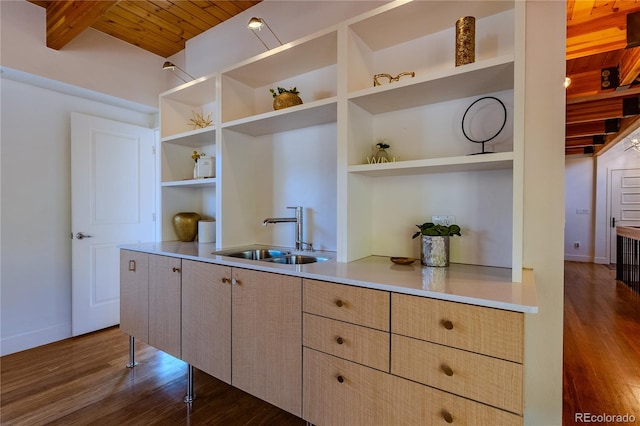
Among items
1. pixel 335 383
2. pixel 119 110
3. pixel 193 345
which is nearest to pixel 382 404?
pixel 335 383

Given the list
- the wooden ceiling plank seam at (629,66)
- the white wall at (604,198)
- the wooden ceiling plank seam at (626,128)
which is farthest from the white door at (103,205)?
the white wall at (604,198)

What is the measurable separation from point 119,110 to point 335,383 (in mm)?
3407

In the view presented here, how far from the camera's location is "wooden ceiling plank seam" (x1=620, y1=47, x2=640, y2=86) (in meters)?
2.53

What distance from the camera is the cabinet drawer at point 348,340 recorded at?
1183mm

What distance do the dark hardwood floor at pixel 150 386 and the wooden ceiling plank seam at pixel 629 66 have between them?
7.63 feet

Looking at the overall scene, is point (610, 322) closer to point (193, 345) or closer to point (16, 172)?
point (193, 345)

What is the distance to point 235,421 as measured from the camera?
170 cm

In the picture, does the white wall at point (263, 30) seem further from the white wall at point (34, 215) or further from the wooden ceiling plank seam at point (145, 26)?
the white wall at point (34, 215)

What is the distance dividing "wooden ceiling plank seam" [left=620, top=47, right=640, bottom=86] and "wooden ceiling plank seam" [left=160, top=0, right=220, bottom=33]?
3.61 metres

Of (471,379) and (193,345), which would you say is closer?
(471,379)

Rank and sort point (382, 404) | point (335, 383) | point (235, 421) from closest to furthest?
1. point (382, 404)
2. point (335, 383)
3. point (235, 421)

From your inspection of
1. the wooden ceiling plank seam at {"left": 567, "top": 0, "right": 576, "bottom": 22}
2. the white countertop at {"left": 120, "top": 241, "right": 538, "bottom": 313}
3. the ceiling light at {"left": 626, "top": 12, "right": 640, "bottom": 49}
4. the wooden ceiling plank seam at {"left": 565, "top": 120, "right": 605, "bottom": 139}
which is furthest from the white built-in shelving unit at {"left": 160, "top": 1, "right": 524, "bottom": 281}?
the wooden ceiling plank seam at {"left": 565, "top": 120, "right": 605, "bottom": 139}

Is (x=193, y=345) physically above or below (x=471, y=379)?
below

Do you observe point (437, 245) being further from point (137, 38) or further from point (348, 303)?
point (137, 38)
